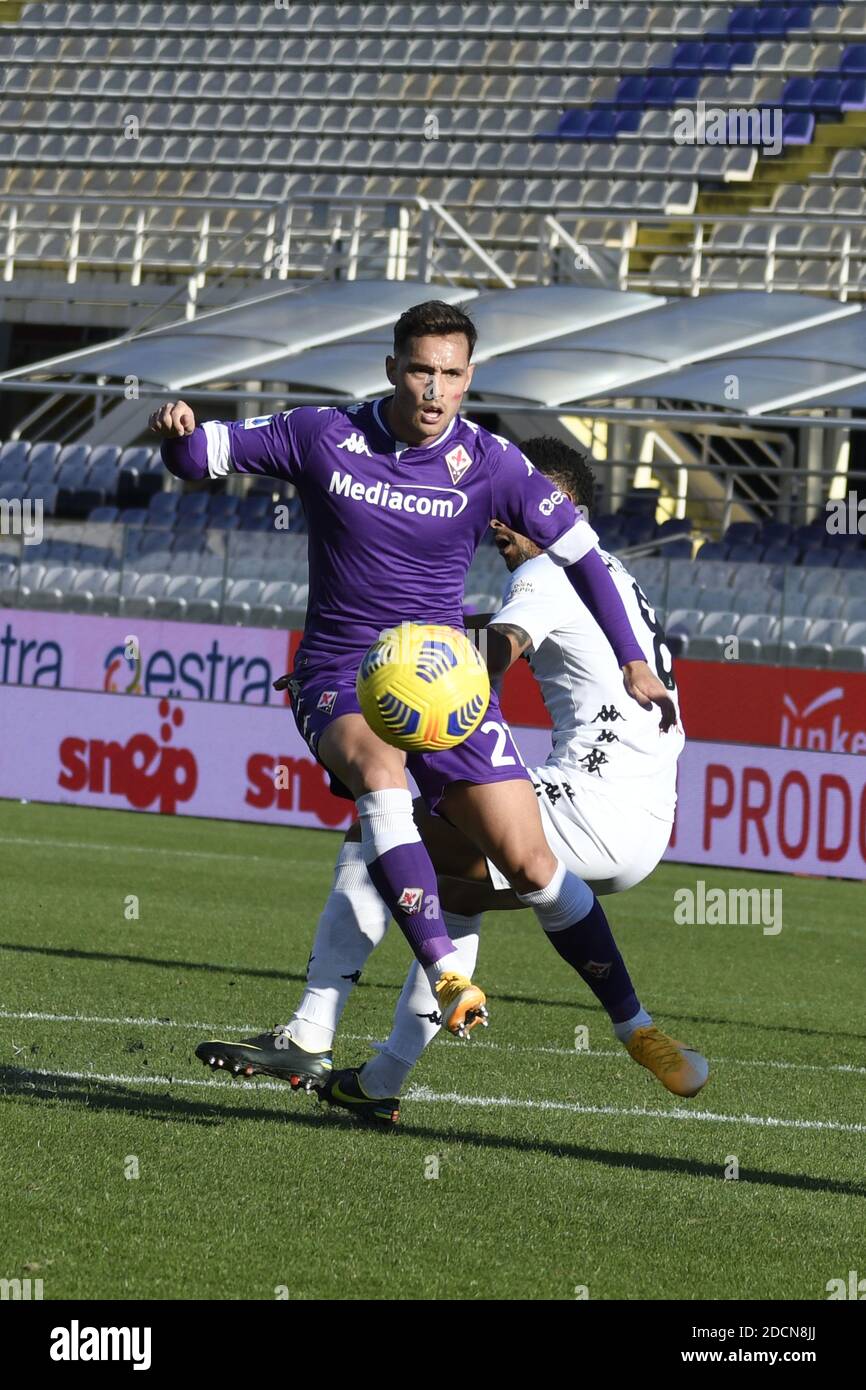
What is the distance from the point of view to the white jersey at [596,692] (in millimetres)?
5680

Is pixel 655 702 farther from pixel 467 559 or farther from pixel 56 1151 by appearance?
pixel 56 1151

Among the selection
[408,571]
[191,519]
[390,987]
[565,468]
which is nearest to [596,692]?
[565,468]

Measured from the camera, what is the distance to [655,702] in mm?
5008

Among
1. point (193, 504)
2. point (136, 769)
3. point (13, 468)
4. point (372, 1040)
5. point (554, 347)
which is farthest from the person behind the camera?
point (13, 468)

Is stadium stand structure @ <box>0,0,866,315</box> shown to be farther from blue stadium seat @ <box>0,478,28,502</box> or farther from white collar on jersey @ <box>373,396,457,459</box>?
white collar on jersey @ <box>373,396,457,459</box>

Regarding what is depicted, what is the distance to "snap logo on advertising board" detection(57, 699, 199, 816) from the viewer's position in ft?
51.2

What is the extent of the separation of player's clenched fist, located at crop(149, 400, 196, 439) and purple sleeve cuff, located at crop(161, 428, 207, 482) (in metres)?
0.02

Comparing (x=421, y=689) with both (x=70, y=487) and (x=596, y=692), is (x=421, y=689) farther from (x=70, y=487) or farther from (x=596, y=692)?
(x=70, y=487)

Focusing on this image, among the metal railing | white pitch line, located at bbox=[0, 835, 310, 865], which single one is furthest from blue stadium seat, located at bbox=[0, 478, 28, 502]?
white pitch line, located at bbox=[0, 835, 310, 865]

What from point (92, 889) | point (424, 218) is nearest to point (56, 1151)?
point (92, 889)

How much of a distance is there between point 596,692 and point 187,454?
1.48 meters

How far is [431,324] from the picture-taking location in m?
4.95

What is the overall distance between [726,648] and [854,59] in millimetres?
13571
